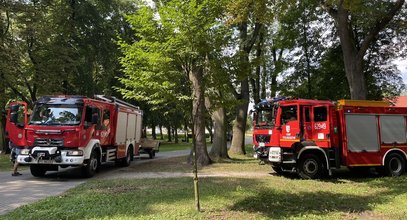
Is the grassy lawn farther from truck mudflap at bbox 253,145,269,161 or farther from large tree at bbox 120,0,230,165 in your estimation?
truck mudflap at bbox 253,145,269,161

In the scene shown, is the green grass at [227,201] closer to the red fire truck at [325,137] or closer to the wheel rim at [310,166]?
the wheel rim at [310,166]

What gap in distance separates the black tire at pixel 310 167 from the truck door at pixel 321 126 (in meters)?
0.62

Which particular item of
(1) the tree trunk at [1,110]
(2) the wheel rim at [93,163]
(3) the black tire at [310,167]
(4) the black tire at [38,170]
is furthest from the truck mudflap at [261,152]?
(1) the tree trunk at [1,110]

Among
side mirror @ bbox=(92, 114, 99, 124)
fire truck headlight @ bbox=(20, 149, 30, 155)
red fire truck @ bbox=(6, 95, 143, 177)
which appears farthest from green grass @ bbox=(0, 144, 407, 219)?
fire truck headlight @ bbox=(20, 149, 30, 155)

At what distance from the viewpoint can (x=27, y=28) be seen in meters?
26.4

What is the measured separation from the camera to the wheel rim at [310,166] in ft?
48.1

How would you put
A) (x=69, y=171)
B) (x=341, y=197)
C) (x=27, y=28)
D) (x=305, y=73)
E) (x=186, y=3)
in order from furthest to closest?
(x=305, y=73) < (x=27, y=28) < (x=69, y=171) < (x=341, y=197) < (x=186, y=3)

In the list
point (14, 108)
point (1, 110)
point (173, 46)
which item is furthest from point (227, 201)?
point (1, 110)

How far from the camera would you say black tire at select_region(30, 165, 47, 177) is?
15430mm

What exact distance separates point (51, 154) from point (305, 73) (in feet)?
83.4

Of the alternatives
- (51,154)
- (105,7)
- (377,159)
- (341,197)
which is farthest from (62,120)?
(105,7)

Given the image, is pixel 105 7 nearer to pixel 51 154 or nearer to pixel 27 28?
pixel 27 28

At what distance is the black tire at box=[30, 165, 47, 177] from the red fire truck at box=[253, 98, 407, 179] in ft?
28.1

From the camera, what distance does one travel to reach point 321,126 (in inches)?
577
